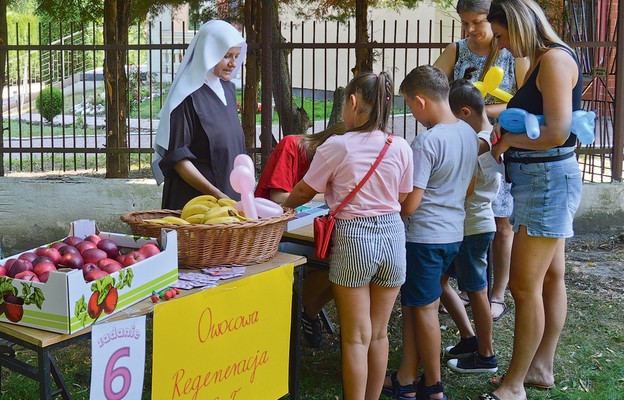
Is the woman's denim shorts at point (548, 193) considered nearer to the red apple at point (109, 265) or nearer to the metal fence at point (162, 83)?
the red apple at point (109, 265)

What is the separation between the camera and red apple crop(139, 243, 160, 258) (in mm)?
2520

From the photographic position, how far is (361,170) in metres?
2.89

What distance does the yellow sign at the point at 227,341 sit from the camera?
8.27 ft

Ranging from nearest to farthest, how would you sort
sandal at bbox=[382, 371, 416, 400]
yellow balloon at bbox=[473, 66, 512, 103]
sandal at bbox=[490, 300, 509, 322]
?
1. sandal at bbox=[382, 371, 416, 400]
2. yellow balloon at bbox=[473, 66, 512, 103]
3. sandal at bbox=[490, 300, 509, 322]

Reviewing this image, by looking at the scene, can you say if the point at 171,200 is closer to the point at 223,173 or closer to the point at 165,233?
the point at 223,173

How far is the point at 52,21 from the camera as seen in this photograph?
802cm

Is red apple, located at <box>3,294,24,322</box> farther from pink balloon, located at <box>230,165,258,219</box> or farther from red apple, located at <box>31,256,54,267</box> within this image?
pink balloon, located at <box>230,165,258,219</box>

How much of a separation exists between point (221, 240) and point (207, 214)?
0.46 ft

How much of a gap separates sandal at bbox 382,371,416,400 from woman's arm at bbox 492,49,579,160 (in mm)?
1240

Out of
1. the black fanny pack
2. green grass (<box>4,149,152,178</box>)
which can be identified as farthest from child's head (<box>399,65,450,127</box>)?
green grass (<box>4,149,152,178</box>)

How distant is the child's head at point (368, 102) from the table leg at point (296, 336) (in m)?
0.63

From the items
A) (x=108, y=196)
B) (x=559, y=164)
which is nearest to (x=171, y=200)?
(x=559, y=164)

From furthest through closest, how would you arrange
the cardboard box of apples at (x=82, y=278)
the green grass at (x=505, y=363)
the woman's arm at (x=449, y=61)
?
1. the woman's arm at (x=449, y=61)
2. the green grass at (x=505, y=363)
3. the cardboard box of apples at (x=82, y=278)

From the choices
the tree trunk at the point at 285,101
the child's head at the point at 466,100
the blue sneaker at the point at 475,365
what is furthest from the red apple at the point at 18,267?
the tree trunk at the point at 285,101
